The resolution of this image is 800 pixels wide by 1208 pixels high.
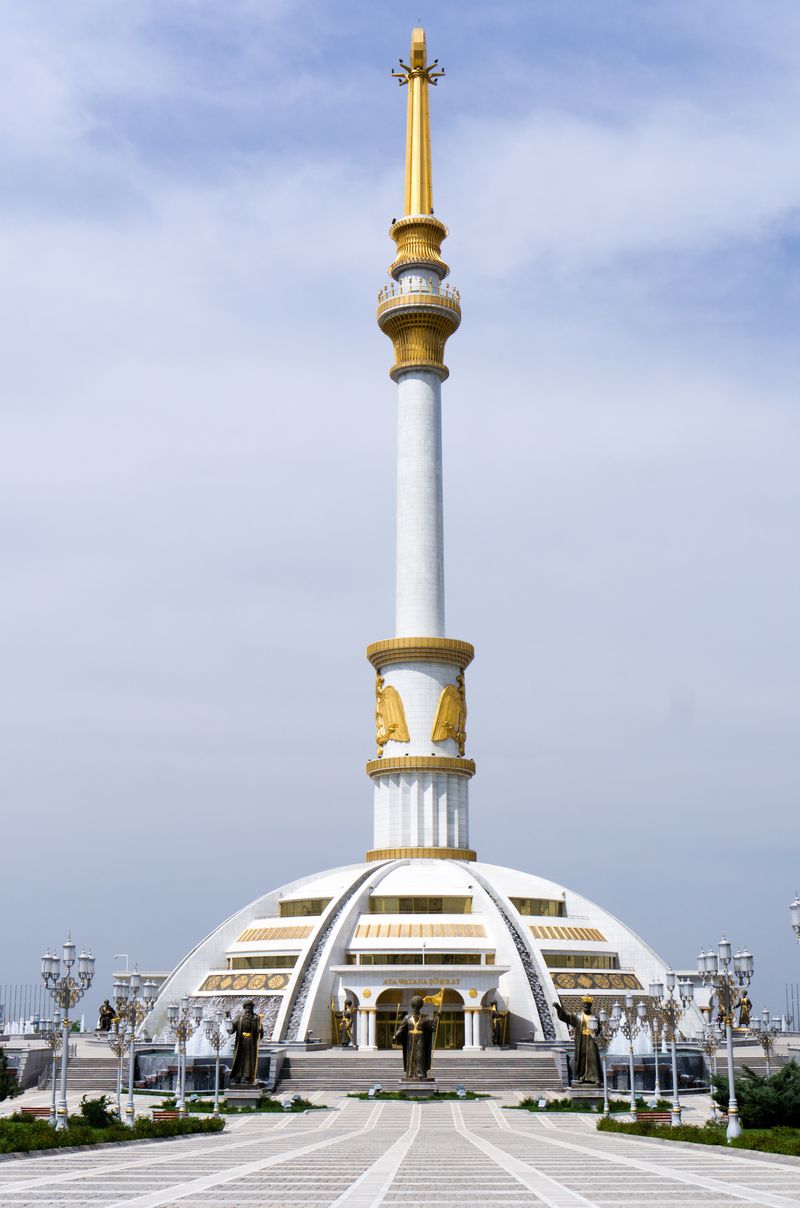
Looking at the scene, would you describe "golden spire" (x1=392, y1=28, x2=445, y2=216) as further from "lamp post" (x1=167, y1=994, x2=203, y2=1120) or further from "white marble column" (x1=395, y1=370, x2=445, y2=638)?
"lamp post" (x1=167, y1=994, x2=203, y2=1120)

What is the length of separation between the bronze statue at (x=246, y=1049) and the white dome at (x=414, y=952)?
728 cm

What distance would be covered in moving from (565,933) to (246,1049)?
57.6 feet

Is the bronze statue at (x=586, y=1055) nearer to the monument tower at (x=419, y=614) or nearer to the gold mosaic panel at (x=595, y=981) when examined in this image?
the gold mosaic panel at (x=595, y=981)

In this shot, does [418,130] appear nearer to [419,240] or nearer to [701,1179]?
[419,240]

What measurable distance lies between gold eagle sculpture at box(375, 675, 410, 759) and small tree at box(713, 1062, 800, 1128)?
34.2m

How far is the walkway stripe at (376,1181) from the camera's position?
14.3 metres

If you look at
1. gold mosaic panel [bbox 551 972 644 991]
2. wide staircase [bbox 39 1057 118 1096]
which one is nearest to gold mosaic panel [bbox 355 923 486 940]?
gold mosaic panel [bbox 551 972 644 991]

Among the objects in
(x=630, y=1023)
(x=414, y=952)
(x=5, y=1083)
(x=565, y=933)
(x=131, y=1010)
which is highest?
(x=565, y=933)

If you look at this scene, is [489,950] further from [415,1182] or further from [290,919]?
[415,1182]

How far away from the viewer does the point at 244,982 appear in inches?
2055

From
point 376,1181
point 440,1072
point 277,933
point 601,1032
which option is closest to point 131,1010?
point 440,1072

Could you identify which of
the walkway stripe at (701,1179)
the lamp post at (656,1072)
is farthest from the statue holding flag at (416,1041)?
the walkway stripe at (701,1179)

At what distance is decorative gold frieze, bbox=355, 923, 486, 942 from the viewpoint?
5128 centimetres

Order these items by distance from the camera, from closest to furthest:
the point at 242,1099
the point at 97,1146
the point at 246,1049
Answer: the point at 97,1146
the point at 242,1099
the point at 246,1049
